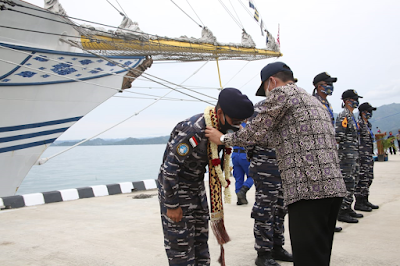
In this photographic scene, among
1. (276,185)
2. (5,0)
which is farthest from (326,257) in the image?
(5,0)

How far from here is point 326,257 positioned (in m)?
2.03

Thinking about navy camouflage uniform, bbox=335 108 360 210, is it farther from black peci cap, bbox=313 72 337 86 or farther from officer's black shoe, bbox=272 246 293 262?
officer's black shoe, bbox=272 246 293 262

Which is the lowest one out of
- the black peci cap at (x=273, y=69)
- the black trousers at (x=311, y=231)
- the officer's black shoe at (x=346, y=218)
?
the officer's black shoe at (x=346, y=218)

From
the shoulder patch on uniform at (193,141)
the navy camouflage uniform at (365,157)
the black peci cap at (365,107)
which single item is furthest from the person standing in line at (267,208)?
the black peci cap at (365,107)

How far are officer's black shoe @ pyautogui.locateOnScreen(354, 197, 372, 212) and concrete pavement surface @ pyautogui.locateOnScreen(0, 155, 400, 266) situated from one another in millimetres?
139

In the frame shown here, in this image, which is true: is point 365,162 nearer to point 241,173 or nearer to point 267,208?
point 241,173

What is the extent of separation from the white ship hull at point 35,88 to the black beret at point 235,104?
5.17 m

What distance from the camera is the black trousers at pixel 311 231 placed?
1.99 metres

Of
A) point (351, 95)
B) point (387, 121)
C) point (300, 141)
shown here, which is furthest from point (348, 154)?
point (387, 121)

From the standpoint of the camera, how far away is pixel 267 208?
3.08 metres

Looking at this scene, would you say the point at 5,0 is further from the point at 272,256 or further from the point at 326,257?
the point at 326,257

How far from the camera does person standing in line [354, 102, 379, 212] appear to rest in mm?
5484

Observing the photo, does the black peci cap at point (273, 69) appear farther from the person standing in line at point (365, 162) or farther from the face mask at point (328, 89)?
the person standing in line at point (365, 162)

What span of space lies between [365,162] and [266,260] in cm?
350
